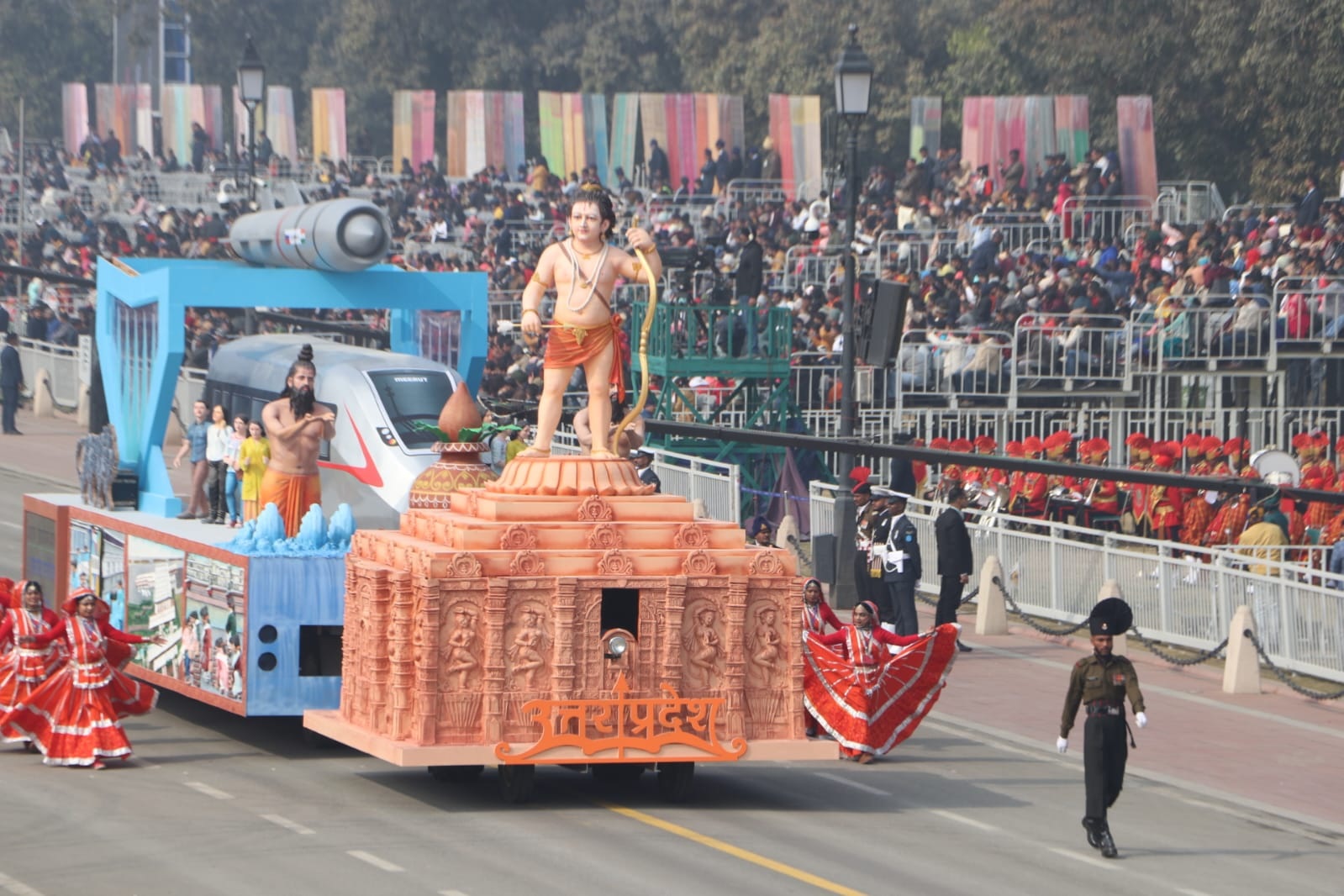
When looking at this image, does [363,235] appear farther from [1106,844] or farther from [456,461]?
[1106,844]

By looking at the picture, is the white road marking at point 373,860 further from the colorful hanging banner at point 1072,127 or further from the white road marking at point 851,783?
the colorful hanging banner at point 1072,127

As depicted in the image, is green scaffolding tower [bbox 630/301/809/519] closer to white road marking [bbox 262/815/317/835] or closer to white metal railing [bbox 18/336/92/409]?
white metal railing [bbox 18/336/92/409]

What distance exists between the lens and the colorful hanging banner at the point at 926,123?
49812 mm

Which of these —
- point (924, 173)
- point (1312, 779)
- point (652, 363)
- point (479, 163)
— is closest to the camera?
point (1312, 779)

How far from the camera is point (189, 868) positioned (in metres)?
13.6

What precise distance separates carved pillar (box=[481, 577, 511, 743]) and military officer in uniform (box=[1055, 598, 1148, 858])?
11.9 ft

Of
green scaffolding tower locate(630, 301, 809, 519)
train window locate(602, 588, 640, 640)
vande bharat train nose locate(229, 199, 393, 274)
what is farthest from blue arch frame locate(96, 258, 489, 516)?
green scaffolding tower locate(630, 301, 809, 519)

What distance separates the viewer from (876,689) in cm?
1762

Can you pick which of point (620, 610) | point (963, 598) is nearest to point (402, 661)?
point (620, 610)

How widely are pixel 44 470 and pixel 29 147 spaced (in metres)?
33.8

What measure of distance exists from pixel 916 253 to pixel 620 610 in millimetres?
26801

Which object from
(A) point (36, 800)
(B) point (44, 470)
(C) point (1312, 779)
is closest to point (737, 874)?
(A) point (36, 800)

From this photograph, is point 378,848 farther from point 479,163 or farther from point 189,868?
point 479,163

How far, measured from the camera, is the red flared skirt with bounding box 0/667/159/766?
55.3ft
